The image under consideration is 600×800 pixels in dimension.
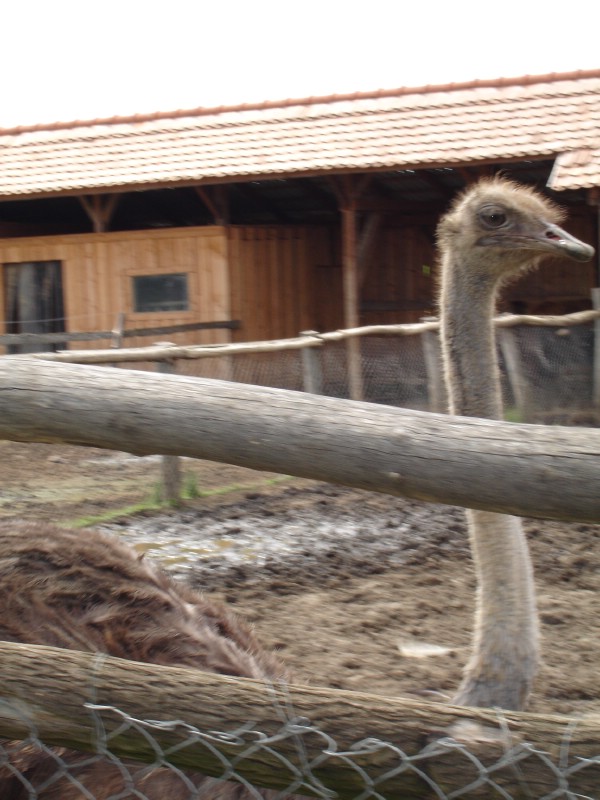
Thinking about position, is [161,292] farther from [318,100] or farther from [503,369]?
[503,369]

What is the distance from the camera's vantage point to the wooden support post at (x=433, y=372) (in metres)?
8.56

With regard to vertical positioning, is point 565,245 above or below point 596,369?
above

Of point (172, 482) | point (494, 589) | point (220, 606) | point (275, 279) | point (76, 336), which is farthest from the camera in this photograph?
point (275, 279)

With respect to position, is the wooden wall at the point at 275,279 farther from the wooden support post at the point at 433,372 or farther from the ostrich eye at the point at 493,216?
the ostrich eye at the point at 493,216

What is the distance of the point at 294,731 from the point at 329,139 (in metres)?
10.9

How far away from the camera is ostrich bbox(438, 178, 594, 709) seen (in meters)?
2.81

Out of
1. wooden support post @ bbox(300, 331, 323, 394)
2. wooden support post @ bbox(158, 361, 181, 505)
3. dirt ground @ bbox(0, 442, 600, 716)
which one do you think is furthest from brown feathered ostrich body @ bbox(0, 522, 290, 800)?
wooden support post @ bbox(300, 331, 323, 394)

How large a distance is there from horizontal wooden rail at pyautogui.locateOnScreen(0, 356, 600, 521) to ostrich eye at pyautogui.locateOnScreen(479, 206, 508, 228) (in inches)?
73.7

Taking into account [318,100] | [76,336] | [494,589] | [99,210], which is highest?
[318,100]

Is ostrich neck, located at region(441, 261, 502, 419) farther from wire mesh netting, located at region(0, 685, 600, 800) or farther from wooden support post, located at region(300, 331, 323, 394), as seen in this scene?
wooden support post, located at region(300, 331, 323, 394)

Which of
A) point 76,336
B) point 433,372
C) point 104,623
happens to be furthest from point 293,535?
point 76,336

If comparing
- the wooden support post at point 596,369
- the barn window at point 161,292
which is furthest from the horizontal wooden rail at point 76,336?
the wooden support post at point 596,369

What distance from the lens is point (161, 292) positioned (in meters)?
13.1

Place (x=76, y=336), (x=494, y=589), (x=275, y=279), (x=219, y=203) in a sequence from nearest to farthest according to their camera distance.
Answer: (x=494, y=589)
(x=76, y=336)
(x=219, y=203)
(x=275, y=279)
